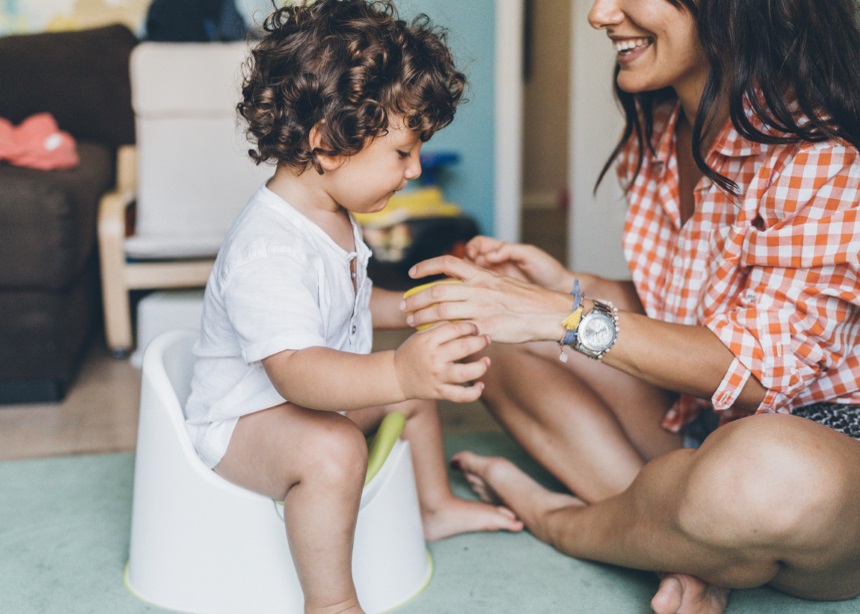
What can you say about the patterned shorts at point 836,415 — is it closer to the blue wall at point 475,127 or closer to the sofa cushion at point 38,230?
the sofa cushion at point 38,230

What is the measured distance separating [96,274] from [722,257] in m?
1.84

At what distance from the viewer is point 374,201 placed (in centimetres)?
106

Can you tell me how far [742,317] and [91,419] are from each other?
1355mm

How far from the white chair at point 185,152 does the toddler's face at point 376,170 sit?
136 cm

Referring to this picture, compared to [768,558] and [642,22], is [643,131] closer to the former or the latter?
[642,22]

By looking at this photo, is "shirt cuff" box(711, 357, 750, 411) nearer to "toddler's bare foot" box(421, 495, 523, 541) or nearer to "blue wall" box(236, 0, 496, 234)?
"toddler's bare foot" box(421, 495, 523, 541)

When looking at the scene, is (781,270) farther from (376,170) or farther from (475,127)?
(475,127)

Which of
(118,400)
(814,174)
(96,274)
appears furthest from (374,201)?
(96,274)

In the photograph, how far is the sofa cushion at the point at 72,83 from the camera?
2719 millimetres

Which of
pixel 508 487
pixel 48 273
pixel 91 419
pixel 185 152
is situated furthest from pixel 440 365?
pixel 185 152

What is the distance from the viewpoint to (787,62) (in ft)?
3.33

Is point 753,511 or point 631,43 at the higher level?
point 631,43

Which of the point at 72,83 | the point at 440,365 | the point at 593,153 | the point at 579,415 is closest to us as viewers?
the point at 440,365

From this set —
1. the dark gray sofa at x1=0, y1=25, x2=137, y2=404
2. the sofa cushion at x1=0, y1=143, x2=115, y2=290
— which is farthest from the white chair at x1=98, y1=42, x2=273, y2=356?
the sofa cushion at x1=0, y1=143, x2=115, y2=290
